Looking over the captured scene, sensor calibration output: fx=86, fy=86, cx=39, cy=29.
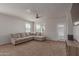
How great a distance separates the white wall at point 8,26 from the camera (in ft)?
6.52

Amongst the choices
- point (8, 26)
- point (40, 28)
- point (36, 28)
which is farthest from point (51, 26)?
point (8, 26)

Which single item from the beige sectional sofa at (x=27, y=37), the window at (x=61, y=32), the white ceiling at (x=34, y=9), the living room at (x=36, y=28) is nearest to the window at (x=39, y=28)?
the living room at (x=36, y=28)

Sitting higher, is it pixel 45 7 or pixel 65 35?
pixel 45 7

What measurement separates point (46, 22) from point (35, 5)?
508mm

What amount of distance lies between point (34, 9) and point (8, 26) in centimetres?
74

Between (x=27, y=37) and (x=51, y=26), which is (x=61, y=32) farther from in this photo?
(x=27, y=37)

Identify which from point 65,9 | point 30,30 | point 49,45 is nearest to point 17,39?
point 30,30

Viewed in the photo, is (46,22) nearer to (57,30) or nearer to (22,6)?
(57,30)

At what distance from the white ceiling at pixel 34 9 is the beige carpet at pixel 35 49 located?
2.34 ft

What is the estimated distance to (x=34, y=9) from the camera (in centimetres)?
200

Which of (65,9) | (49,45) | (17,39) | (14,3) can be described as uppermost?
(14,3)

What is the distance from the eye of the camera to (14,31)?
2074mm

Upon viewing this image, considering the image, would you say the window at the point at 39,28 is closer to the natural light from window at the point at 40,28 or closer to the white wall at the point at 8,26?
the natural light from window at the point at 40,28

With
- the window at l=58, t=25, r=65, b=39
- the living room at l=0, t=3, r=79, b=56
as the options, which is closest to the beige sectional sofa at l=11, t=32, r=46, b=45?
the living room at l=0, t=3, r=79, b=56
